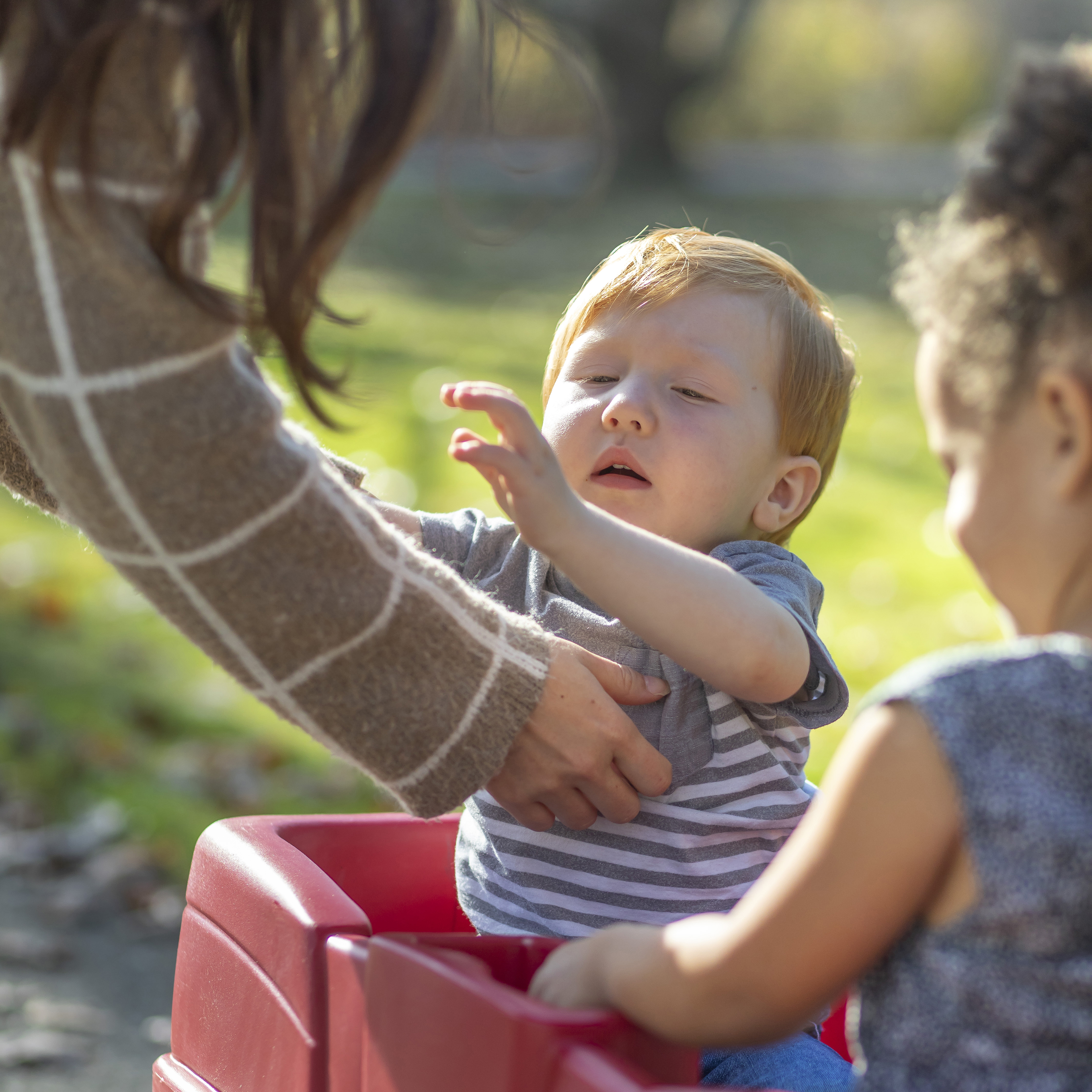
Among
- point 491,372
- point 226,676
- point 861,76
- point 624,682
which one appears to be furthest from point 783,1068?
point 861,76

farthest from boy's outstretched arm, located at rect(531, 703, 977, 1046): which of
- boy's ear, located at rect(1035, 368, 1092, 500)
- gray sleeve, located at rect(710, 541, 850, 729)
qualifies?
gray sleeve, located at rect(710, 541, 850, 729)

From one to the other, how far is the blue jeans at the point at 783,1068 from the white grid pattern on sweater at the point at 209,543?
0.40 m

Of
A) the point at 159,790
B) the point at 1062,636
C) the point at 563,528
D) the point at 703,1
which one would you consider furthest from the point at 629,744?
the point at 703,1

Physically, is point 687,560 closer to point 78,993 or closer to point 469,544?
point 469,544

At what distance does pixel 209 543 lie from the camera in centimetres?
115

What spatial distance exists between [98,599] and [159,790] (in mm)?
1295

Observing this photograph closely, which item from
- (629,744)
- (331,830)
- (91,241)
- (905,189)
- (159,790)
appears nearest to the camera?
(91,241)

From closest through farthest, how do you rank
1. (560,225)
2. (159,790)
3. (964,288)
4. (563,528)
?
(964,288) < (563,528) < (159,790) < (560,225)

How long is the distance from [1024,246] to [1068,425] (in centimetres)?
13

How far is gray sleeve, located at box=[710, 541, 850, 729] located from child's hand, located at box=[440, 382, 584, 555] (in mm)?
256

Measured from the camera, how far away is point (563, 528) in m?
1.22

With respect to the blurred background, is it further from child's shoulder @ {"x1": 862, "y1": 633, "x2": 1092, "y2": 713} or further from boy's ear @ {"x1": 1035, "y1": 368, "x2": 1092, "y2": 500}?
child's shoulder @ {"x1": 862, "y1": 633, "x2": 1092, "y2": 713}

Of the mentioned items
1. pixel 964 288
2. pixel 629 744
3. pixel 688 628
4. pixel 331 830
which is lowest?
pixel 331 830

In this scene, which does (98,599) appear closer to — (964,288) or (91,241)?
(91,241)
